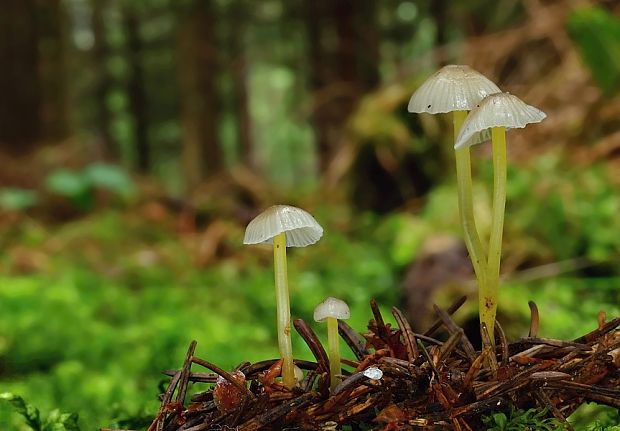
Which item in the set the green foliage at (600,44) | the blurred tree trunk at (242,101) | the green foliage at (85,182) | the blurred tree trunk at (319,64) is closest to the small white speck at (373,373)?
the green foliage at (600,44)

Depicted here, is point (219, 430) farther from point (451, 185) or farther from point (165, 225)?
point (165, 225)

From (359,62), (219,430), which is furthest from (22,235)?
(359,62)

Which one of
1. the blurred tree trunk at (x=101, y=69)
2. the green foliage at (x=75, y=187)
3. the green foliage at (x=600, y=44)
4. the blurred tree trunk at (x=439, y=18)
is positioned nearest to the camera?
the green foliage at (x=600, y=44)

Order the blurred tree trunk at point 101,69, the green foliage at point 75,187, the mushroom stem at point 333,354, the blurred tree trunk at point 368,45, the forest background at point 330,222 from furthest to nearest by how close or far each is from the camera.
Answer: the blurred tree trunk at point 101,69 → the blurred tree trunk at point 368,45 → the green foliage at point 75,187 → the forest background at point 330,222 → the mushroom stem at point 333,354

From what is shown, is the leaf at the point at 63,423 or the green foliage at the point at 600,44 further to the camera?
the green foliage at the point at 600,44

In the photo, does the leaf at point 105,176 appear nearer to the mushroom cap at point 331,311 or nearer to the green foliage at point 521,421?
the mushroom cap at point 331,311

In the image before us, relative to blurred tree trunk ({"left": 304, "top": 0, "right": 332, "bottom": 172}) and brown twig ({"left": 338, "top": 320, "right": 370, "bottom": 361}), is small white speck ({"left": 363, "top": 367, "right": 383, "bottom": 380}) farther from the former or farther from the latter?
blurred tree trunk ({"left": 304, "top": 0, "right": 332, "bottom": 172})
